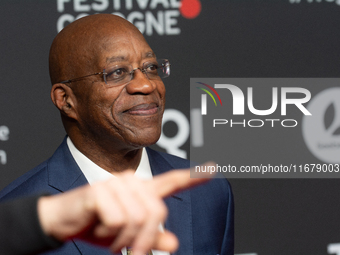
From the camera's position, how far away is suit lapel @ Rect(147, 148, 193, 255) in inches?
55.0

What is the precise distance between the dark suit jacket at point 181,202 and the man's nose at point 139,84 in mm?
311

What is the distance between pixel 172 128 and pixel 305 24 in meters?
0.94

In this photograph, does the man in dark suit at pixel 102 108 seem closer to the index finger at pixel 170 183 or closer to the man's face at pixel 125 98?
the man's face at pixel 125 98

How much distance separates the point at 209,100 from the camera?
2.33 m

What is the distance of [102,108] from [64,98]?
0.56 ft

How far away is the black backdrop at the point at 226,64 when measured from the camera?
219 cm

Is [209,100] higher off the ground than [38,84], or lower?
lower

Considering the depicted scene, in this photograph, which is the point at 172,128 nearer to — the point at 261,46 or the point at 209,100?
the point at 209,100

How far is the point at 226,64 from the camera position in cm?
231

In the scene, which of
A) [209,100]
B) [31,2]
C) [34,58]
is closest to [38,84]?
[34,58]

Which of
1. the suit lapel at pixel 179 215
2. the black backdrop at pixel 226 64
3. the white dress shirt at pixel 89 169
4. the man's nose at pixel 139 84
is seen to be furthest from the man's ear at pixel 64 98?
the black backdrop at pixel 226 64

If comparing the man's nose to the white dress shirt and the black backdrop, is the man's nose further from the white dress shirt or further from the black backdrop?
the black backdrop

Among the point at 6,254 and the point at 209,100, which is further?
the point at 209,100

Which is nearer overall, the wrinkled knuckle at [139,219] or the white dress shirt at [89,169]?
the wrinkled knuckle at [139,219]
